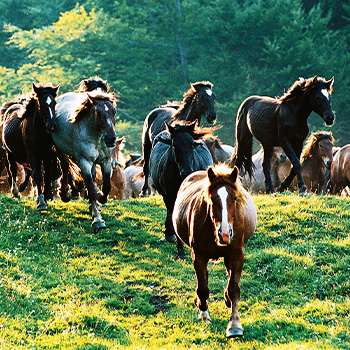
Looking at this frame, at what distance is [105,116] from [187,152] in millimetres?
2631

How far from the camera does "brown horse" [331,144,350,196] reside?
1498cm

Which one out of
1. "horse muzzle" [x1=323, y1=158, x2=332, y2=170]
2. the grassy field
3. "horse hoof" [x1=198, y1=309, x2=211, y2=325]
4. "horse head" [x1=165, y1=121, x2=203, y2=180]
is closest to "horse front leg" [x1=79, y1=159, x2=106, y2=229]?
the grassy field

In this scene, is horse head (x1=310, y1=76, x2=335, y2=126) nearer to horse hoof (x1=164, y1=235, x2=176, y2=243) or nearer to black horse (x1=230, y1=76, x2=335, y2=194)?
black horse (x1=230, y1=76, x2=335, y2=194)

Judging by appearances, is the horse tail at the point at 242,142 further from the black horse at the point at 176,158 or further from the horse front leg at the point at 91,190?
the horse front leg at the point at 91,190

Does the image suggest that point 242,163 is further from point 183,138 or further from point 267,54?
point 267,54

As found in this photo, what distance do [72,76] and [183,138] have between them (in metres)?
27.0

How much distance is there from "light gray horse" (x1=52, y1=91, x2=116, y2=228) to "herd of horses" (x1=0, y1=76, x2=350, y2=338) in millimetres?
21

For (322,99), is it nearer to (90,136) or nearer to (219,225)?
(90,136)

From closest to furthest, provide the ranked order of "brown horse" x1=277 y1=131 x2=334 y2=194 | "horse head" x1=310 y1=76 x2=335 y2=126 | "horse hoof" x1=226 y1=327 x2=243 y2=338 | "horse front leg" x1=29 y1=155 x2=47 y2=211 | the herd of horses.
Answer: "horse hoof" x1=226 y1=327 x2=243 y2=338 < the herd of horses < "horse head" x1=310 y1=76 x2=335 y2=126 < "horse front leg" x1=29 y1=155 x2=47 y2=211 < "brown horse" x1=277 y1=131 x2=334 y2=194

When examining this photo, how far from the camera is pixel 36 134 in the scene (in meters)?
12.4

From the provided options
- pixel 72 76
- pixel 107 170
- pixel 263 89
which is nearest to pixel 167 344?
pixel 107 170

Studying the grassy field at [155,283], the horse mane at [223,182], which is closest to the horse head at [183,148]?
the grassy field at [155,283]

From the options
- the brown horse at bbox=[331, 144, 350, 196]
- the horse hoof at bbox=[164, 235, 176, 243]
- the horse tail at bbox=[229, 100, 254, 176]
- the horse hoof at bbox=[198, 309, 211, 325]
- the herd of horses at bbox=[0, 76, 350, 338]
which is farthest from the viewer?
the brown horse at bbox=[331, 144, 350, 196]

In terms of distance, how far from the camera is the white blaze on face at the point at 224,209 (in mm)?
5429
